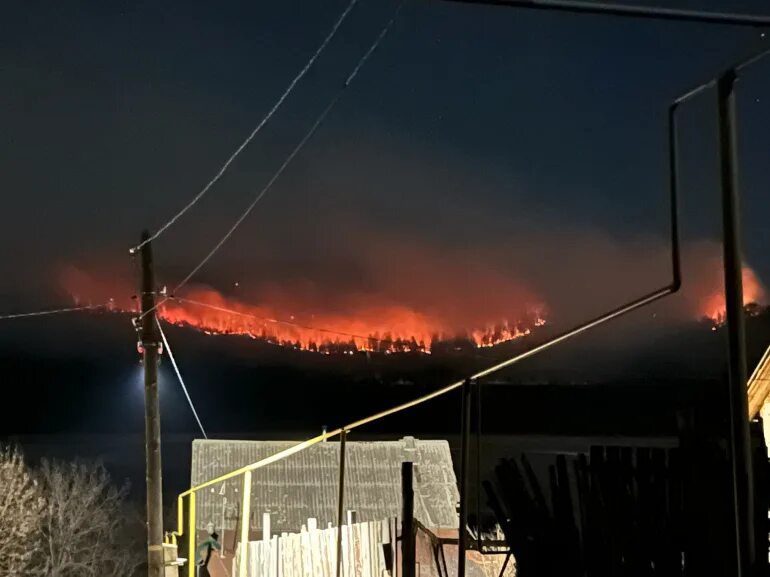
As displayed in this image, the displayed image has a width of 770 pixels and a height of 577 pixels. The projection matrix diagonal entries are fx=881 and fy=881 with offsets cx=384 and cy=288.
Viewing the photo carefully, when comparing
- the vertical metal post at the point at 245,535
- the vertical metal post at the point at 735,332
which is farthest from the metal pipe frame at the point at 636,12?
the vertical metal post at the point at 245,535

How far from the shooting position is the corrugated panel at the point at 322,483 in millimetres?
20641

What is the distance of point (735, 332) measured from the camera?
2.60m

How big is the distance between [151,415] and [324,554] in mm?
3215

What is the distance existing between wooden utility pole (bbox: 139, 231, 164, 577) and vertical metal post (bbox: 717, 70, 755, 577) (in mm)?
9163

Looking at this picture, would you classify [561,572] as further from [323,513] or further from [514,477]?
[323,513]

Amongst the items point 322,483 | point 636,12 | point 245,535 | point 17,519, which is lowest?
point 17,519

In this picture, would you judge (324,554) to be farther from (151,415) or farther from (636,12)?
(636,12)

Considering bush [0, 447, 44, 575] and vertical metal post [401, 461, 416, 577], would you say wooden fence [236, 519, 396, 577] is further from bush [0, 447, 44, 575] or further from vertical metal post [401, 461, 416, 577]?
bush [0, 447, 44, 575]

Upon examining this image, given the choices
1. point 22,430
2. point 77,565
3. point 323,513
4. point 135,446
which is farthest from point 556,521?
point 135,446

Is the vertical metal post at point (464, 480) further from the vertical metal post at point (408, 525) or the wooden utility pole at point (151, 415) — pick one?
the wooden utility pole at point (151, 415)

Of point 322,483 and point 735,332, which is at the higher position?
point 735,332

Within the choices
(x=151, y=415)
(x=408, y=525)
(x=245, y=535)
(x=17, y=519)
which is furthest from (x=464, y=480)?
(x=17, y=519)

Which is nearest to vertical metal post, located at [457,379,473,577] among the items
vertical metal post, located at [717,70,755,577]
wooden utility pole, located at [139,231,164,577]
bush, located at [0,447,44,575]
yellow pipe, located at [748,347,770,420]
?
vertical metal post, located at [717,70,755,577]

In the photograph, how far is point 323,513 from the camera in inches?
842
